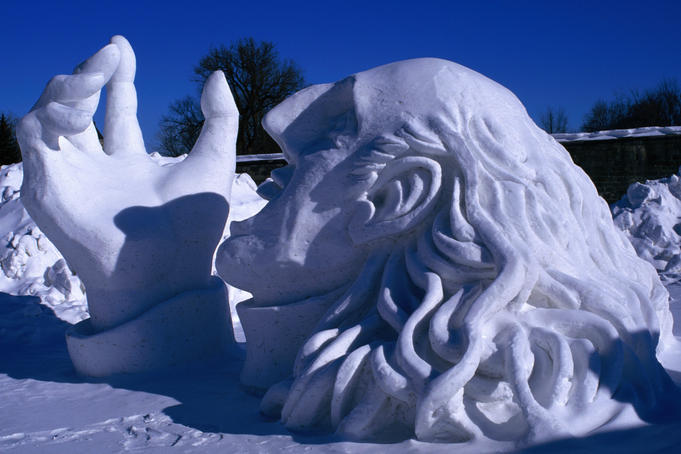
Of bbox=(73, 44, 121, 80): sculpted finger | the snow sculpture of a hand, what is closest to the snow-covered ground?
the snow sculpture of a hand

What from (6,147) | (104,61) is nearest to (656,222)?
(104,61)

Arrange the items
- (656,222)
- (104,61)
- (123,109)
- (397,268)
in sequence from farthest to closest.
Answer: (656,222)
(123,109)
(104,61)
(397,268)

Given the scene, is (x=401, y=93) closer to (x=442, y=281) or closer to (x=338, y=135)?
(x=338, y=135)

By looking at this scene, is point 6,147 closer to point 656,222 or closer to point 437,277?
point 656,222

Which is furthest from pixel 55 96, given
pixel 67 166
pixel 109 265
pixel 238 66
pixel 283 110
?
pixel 238 66

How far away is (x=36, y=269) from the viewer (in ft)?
17.4

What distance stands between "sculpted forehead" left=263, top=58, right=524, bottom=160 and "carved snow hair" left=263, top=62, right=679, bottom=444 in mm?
59

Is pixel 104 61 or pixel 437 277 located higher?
pixel 104 61

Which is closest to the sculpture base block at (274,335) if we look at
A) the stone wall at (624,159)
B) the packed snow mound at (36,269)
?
the packed snow mound at (36,269)

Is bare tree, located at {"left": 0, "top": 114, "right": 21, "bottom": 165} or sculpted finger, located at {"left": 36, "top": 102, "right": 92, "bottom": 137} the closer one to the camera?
sculpted finger, located at {"left": 36, "top": 102, "right": 92, "bottom": 137}

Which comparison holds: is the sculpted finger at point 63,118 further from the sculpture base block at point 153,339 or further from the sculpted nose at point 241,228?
the sculpture base block at point 153,339

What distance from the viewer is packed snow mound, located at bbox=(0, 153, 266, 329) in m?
4.90

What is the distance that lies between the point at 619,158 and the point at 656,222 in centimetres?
407

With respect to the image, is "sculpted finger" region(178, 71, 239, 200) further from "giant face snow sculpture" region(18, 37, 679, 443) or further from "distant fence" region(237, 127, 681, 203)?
"distant fence" region(237, 127, 681, 203)
